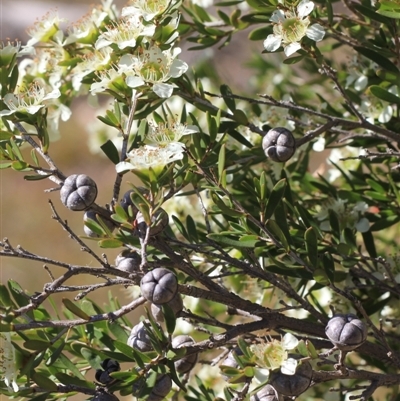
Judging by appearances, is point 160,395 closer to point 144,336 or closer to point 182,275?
point 144,336

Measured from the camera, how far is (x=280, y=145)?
862mm

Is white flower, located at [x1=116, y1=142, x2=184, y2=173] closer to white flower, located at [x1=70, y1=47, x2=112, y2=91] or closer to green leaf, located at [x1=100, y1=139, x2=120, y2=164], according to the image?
green leaf, located at [x1=100, y1=139, x2=120, y2=164]

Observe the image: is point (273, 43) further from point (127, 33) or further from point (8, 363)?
point (8, 363)

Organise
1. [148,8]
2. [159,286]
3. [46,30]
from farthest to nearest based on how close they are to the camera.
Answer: [46,30] → [148,8] → [159,286]

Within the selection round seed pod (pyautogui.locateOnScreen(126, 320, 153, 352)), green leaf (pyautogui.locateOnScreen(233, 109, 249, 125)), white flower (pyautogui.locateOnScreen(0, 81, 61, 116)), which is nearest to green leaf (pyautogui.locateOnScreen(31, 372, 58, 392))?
round seed pod (pyautogui.locateOnScreen(126, 320, 153, 352))

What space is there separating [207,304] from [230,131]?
0.47 metres

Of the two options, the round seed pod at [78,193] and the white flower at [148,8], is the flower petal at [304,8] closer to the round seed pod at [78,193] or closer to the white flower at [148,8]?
the white flower at [148,8]

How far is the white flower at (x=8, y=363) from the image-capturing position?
72 cm

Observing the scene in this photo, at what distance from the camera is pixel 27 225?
204 inches

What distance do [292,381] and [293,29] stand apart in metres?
0.49

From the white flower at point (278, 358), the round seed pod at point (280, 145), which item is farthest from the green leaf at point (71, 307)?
the round seed pod at point (280, 145)

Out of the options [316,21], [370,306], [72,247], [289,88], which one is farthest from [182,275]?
[72,247]

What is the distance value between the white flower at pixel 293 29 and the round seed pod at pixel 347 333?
0.38 metres

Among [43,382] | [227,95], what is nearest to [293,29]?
[227,95]
